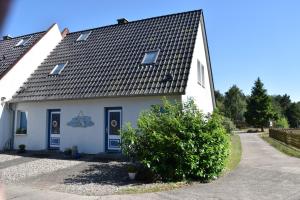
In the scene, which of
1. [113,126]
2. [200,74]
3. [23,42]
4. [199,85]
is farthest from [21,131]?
[200,74]

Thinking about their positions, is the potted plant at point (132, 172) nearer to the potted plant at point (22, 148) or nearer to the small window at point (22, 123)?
the potted plant at point (22, 148)

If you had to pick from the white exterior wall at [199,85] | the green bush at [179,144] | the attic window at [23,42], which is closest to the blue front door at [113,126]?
the white exterior wall at [199,85]

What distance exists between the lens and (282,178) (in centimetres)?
1140

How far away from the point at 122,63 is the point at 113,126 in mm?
3692

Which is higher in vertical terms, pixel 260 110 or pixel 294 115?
pixel 294 115

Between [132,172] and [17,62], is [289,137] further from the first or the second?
[17,62]

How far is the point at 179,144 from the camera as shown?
10.7 meters

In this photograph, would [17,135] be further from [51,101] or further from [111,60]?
[111,60]

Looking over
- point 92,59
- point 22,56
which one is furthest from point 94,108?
point 22,56

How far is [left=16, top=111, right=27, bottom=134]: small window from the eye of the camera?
19391 millimetres

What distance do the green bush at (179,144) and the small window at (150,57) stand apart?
598 cm

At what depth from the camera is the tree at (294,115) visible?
8594 centimetres

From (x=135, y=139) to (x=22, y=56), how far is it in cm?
1239

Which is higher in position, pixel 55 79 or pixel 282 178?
pixel 55 79
